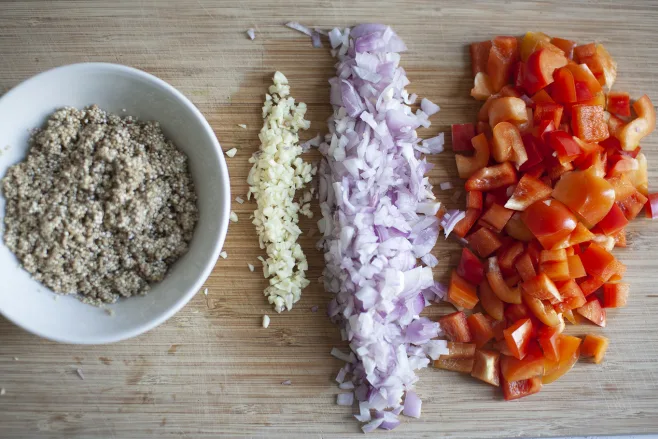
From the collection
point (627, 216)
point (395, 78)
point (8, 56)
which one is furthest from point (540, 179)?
point (8, 56)

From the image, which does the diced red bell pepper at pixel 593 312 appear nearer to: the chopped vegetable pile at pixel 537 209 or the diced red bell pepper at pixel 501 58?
the chopped vegetable pile at pixel 537 209

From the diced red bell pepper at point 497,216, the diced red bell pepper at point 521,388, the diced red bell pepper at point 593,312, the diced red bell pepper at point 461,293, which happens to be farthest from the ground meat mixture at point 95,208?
the diced red bell pepper at point 593,312

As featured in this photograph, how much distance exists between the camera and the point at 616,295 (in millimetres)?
2240

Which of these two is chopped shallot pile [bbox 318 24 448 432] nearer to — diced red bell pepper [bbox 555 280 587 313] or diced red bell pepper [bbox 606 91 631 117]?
diced red bell pepper [bbox 555 280 587 313]

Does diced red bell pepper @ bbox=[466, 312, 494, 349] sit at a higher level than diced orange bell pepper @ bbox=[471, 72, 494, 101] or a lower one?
lower

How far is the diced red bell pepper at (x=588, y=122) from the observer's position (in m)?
2.19

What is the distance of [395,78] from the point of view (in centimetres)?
217

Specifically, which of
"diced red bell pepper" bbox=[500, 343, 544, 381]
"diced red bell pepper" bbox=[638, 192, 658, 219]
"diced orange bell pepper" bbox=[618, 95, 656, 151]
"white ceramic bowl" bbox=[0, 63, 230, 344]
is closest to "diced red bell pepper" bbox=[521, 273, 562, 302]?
"diced red bell pepper" bbox=[500, 343, 544, 381]

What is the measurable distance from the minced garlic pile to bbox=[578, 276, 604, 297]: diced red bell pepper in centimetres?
115

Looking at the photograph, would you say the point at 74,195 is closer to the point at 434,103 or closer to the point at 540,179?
the point at 434,103

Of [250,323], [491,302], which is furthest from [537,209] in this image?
[250,323]

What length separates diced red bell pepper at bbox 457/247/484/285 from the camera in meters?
2.18

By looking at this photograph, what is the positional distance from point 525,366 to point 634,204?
83 cm

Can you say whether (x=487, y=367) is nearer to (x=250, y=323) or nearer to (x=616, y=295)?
(x=616, y=295)
